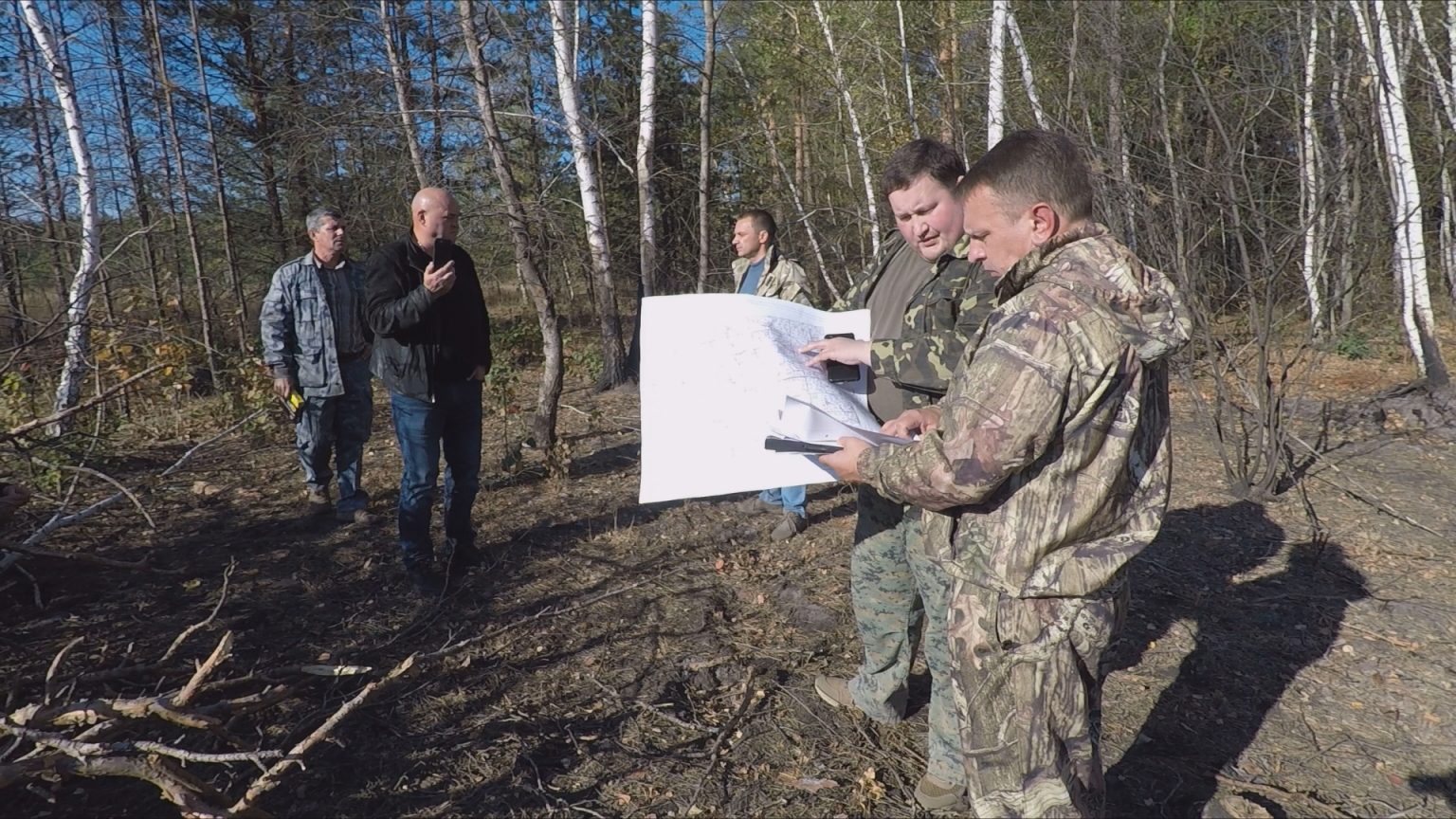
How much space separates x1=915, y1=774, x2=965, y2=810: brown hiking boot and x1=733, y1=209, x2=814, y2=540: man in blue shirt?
8.15ft

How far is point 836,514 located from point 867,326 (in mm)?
2886

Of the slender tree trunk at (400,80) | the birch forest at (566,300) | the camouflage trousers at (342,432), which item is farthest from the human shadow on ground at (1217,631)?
the slender tree trunk at (400,80)

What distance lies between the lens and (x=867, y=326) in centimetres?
269

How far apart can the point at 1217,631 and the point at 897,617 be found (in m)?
1.91

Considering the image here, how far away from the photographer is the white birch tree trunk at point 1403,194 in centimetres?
742

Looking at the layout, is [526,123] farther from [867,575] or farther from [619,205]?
[867,575]

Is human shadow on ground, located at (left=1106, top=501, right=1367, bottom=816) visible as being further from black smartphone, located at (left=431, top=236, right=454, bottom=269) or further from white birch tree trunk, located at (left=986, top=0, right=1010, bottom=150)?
white birch tree trunk, located at (left=986, top=0, right=1010, bottom=150)

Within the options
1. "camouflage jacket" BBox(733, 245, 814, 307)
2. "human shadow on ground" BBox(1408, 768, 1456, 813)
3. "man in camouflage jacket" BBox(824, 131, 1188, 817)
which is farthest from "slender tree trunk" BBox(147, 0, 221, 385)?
"human shadow on ground" BBox(1408, 768, 1456, 813)

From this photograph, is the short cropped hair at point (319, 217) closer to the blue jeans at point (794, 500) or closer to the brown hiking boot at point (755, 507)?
the brown hiking boot at point (755, 507)

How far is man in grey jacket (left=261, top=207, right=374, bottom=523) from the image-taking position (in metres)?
5.17

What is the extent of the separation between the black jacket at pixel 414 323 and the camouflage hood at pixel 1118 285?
2840mm

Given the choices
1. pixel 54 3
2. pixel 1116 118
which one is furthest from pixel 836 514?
pixel 54 3

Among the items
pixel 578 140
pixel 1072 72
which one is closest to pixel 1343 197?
pixel 1072 72

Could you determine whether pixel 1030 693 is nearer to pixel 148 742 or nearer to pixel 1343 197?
pixel 148 742
